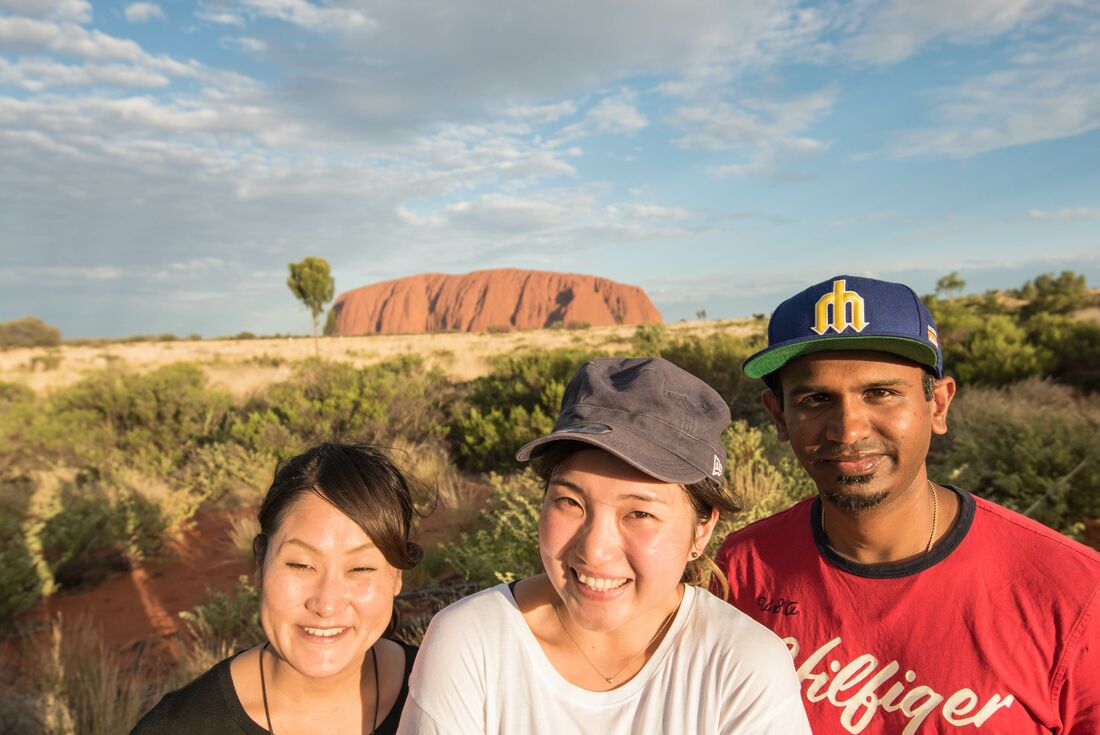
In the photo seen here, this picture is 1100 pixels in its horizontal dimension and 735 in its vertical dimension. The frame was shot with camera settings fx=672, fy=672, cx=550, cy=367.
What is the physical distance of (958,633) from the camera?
1602mm

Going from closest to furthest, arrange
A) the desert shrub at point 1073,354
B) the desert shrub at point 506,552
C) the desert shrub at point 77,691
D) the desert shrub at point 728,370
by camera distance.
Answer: the desert shrub at point 77,691
the desert shrub at point 506,552
the desert shrub at point 728,370
the desert shrub at point 1073,354

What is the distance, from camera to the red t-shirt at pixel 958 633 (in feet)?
4.95

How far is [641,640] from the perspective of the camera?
1533 mm

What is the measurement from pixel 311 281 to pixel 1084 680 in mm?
33536

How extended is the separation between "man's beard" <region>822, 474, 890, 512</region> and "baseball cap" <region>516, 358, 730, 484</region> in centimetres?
48

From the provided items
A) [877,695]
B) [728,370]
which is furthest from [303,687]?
[728,370]

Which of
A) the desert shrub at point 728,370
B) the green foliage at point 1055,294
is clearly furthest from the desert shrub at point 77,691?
the green foliage at point 1055,294

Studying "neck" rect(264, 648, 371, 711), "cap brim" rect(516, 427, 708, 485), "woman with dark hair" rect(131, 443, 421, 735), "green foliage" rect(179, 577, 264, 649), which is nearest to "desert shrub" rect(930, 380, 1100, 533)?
"cap brim" rect(516, 427, 708, 485)

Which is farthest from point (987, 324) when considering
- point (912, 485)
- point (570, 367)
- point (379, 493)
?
point (379, 493)

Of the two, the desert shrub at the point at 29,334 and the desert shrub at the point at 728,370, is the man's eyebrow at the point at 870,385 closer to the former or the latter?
the desert shrub at the point at 728,370

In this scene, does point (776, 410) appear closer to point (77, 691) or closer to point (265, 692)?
point (265, 692)

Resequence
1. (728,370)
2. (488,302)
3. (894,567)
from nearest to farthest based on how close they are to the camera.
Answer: (894,567)
(728,370)
(488,302)

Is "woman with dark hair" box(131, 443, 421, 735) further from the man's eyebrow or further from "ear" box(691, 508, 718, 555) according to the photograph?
the man's eyebrow

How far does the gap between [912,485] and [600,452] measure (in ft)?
3.06
